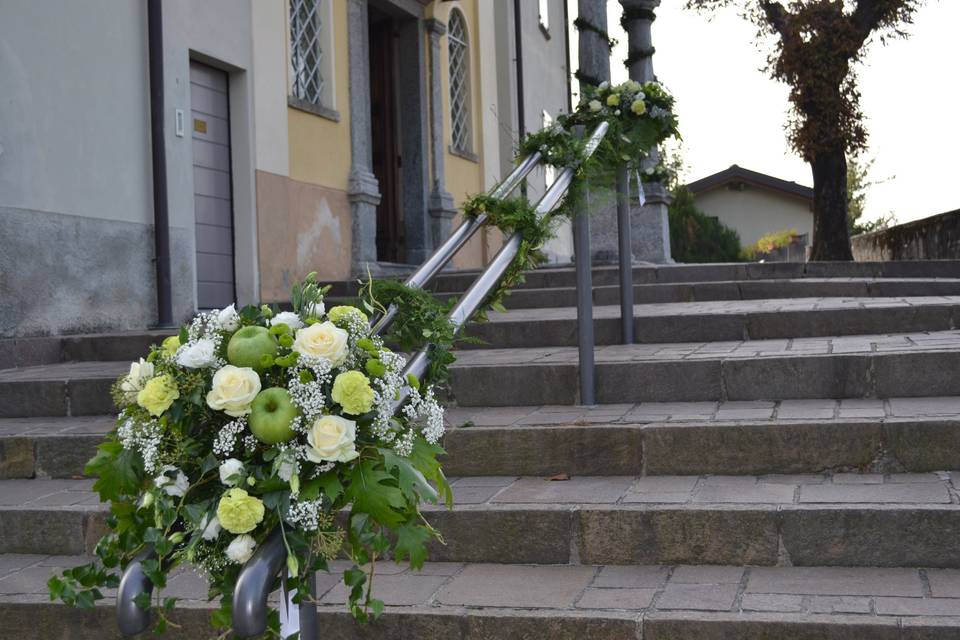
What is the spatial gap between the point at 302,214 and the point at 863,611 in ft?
23.1

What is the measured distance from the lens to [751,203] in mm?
37094

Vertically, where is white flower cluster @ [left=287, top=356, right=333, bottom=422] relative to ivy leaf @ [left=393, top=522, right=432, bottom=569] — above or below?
above

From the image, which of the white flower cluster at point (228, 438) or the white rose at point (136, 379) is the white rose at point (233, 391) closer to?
the white flower cluster at point (228, 438)

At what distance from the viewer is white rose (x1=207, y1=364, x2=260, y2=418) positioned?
1.71m

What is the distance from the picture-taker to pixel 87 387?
499cm

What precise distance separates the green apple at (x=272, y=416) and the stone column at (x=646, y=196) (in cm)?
808

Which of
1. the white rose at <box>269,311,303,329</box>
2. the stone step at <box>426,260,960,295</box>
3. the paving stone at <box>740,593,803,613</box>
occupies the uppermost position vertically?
the stone step at <box>426,260,960,295</box>

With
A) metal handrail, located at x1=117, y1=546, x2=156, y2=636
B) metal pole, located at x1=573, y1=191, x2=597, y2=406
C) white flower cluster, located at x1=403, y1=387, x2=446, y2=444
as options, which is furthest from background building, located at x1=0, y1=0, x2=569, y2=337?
metal handrail, located at x1=117, y1=546, x2=156, y2=636

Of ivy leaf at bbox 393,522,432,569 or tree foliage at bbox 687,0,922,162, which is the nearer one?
ivy leaf at bbox 393,522,432,569

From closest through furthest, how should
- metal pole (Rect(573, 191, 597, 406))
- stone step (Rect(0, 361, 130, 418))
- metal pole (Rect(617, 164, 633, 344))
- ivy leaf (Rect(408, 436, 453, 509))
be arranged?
1. ivy leaf (Rect(408, 436, 453, 509))
2. metal pole (Rect(573, 191, 597, 406))
3. stone step (Rect(0, 361, 130, 418))
4. metal pole (Rect(617, 164, 633, 344))

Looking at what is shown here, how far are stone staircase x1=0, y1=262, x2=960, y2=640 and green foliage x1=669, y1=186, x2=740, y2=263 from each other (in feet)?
67.3

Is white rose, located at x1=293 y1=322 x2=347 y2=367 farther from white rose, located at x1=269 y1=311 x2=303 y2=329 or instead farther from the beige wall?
the beige wall

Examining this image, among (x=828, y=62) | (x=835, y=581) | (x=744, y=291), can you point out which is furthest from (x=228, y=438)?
(x=828, y=62)

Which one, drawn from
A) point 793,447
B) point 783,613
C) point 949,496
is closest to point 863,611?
point 783,613
